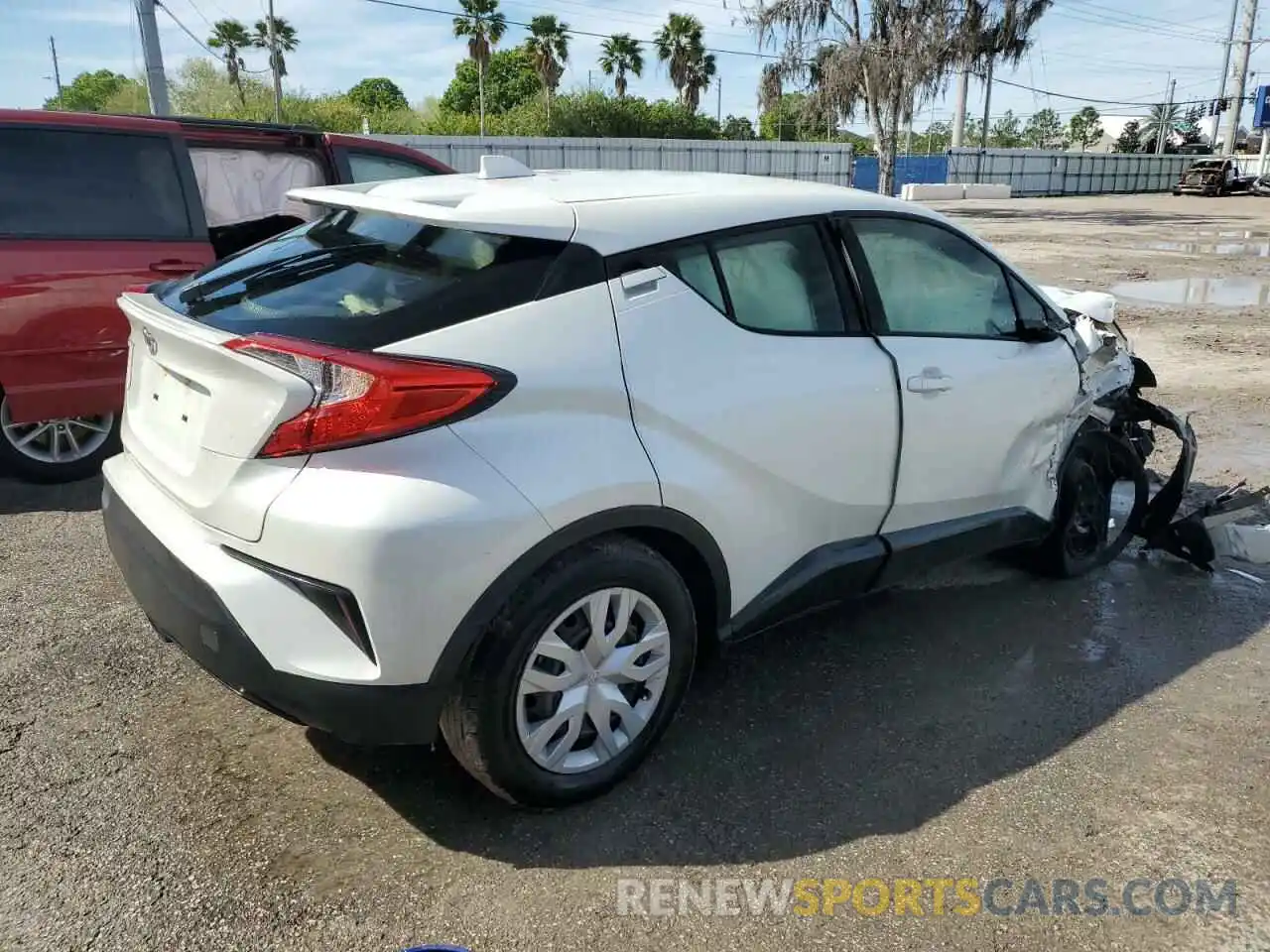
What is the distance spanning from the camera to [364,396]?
2230 millimetres

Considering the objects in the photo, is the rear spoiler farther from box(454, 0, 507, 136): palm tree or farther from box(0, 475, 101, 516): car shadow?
box(454, 0, 507, 136): palm tree

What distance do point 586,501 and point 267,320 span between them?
A: 37.0 inches

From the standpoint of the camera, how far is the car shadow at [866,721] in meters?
2.64

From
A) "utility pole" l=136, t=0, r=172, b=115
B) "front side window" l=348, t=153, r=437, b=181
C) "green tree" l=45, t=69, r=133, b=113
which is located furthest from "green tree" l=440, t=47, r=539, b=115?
"front side window" l=348, t=153, r=437, b=181

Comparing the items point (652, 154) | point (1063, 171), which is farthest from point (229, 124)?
point (1063, 171)

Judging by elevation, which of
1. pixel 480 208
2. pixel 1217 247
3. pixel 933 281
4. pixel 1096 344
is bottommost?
pixel 1217 247

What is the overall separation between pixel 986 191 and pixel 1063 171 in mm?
9682

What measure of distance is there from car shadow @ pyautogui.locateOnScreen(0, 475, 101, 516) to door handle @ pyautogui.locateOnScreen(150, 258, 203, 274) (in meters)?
1.19

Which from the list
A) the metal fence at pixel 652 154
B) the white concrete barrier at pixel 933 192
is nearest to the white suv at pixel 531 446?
the metal fence at pixel 652 154

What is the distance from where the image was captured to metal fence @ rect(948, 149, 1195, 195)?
4669 centimetres

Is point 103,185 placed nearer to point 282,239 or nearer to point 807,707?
point 282,239

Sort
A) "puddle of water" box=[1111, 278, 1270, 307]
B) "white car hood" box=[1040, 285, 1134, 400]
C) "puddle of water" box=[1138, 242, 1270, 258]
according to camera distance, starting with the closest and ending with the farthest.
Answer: "white car hood" box=[1040, 285, 1134, 400], "puddle of water" box=[1111, 278, 1270, 307], "puddle of water" box=[1138, 242, 1270, 258]

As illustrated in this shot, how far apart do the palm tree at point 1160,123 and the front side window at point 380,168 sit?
71438mm

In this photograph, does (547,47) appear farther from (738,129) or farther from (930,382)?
(930,382)
